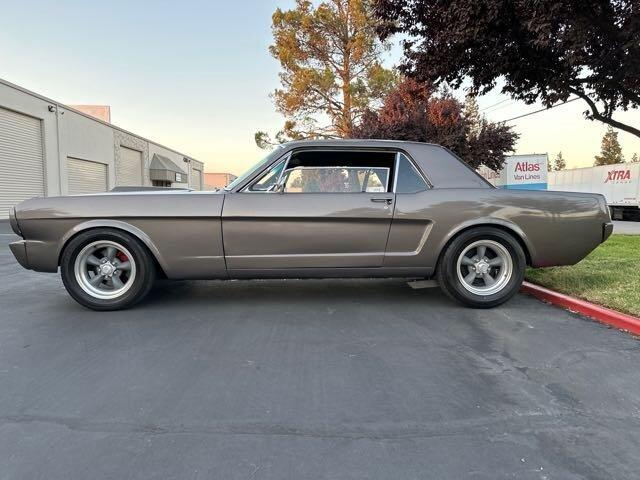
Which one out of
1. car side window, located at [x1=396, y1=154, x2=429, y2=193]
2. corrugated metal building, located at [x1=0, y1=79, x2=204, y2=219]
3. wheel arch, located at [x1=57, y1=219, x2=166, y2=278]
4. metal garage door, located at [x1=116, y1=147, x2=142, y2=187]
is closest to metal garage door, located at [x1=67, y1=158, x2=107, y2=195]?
corrugated metal building, located at [x1=0, y1=79, x2=204, y2=219]

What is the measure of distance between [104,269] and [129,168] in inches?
1192

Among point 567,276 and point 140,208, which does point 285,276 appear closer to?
point 140,208

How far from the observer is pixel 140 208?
4133 millimetres

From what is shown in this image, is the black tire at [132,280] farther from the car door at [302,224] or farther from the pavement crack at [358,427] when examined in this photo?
the pavement crack at [358,427]

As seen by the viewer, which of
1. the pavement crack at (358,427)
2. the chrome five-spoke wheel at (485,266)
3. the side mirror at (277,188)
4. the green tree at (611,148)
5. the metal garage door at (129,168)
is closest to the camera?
the pavement crack at (358,427)

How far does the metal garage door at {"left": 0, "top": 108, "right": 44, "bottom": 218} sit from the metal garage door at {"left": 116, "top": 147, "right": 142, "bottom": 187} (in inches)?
315

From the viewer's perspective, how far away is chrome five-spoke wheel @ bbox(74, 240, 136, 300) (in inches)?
165

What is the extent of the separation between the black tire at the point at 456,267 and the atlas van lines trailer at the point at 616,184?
70.3 feet

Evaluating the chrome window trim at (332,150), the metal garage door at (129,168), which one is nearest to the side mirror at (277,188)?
the chrome window trim at (332,150)

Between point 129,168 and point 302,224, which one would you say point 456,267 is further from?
point 129,168

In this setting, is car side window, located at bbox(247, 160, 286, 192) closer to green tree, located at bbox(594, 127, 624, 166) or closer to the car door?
the car door

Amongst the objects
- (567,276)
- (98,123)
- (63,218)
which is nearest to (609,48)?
(567,276)

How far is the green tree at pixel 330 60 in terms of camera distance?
74.4 ft

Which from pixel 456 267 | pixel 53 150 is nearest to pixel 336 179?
pixel 456 267
